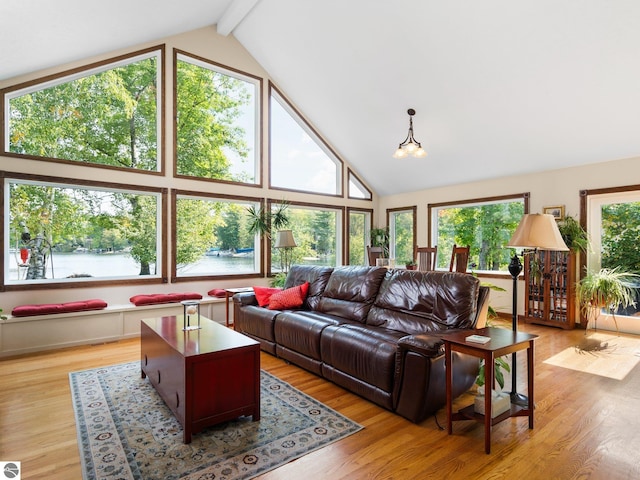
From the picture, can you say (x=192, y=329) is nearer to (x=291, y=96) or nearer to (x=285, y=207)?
(x=285, y=207)

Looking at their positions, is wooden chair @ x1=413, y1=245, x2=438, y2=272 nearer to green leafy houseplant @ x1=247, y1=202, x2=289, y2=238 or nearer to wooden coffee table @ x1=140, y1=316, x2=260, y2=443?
green leafy houseplant @ x1=247, y1=202, x2=289, y2=238

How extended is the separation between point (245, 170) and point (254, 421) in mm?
4668

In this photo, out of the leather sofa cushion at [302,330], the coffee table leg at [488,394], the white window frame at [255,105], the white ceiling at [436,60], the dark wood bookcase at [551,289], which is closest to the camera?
the coffee table leg at [488,394]

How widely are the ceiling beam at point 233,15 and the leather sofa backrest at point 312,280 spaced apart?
12.7 feet

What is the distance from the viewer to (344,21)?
15.8 feet

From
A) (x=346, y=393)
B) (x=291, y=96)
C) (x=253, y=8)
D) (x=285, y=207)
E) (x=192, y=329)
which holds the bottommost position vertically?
(x=346, y=393)

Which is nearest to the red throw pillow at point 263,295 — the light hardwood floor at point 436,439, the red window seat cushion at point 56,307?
the light hardwood floor at point 436,439

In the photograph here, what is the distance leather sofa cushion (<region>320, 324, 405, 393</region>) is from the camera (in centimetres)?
260

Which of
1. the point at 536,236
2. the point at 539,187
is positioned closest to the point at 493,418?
the point at 536,236

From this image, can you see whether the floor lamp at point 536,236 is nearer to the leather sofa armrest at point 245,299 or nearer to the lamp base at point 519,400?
the lamp base at point 519,400

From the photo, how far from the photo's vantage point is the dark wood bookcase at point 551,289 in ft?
17.4

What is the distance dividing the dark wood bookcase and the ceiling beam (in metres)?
5.50

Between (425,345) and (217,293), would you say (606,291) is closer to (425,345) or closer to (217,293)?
(425,345)

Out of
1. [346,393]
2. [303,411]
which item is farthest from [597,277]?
[303,411]
